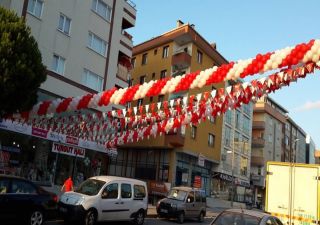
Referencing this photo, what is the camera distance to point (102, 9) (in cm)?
3105

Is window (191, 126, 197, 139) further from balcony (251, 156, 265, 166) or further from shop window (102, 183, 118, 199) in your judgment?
shop window (102, 183, 118, 199)

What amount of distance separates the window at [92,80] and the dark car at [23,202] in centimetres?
1580

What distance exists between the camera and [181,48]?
43938 mm

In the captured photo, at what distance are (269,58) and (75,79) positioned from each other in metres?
19.0

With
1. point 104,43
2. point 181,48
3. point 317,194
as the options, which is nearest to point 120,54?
point 104,43

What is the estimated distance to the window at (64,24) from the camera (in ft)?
89.1

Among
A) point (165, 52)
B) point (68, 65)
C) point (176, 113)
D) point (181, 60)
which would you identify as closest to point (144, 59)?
point (165, 52)

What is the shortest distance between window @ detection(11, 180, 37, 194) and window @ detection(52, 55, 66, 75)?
14246 mm

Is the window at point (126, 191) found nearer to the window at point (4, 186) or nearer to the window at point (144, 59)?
the window at point (4, 186)

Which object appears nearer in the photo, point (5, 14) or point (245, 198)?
point (5, 14)

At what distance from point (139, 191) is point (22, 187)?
5833 millimetres

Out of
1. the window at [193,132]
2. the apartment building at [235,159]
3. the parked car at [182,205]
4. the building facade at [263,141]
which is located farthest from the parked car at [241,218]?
the building facade at [263,141]

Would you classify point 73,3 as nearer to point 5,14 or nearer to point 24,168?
point 24,168

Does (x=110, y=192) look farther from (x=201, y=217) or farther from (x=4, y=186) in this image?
(x=201, y=217)
